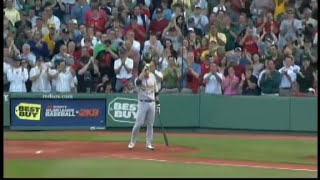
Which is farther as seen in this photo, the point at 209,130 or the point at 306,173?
the point at 209,130

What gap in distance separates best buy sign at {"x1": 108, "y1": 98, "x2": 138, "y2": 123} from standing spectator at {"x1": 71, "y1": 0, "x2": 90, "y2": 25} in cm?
336

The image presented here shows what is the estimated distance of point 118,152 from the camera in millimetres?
16547

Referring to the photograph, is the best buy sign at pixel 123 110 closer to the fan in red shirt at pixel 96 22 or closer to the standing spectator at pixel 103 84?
the standing spectator at pixel 103 84

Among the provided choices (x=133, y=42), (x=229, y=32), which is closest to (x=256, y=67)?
(x=229, y=32)

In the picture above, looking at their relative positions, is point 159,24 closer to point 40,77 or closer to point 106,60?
point 106,60

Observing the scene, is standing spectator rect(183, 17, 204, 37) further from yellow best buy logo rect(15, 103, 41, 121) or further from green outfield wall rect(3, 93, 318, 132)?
yellow best buy logo rect(15, 103, 41, 121)

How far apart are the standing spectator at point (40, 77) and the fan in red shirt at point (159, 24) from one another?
3.82 meters

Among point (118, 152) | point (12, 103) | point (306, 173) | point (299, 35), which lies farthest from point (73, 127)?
point (306, 173)

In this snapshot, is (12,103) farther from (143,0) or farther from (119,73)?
(143,0)

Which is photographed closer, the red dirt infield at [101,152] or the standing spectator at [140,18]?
the red dirt infield at [101,152]

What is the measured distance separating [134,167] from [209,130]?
8557 millimetres

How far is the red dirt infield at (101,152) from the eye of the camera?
14.8 metres

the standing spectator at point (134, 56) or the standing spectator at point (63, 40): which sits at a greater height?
the standing spectator at point (63, 40)

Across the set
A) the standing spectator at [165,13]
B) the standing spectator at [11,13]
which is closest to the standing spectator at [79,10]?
the standing spectator at [11,13]
